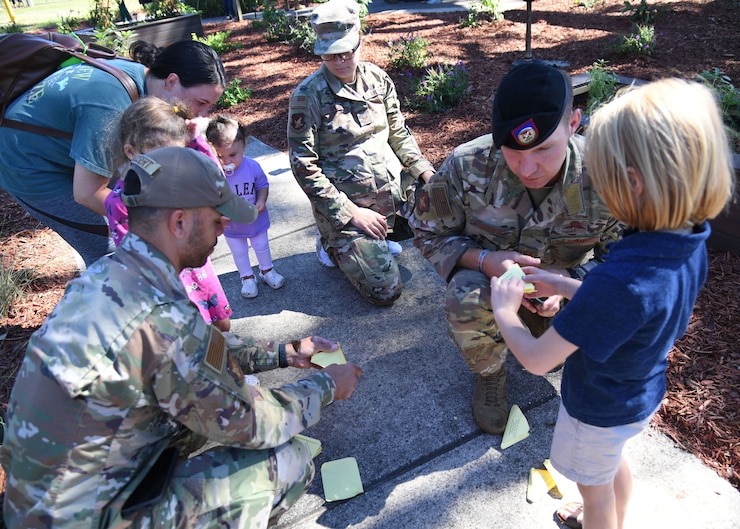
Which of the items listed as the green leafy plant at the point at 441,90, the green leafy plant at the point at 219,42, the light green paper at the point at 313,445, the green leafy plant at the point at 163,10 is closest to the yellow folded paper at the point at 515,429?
the light green paper at the point at 313,445

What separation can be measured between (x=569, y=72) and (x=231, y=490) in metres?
6.04

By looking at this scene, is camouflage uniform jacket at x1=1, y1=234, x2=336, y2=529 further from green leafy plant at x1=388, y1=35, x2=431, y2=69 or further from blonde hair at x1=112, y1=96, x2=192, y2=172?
green leafy plant at x1=388, y1=35, x2=431, y2=69

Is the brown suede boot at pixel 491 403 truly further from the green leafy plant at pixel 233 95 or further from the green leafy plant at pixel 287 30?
the green leafy plant at pixel 287 30

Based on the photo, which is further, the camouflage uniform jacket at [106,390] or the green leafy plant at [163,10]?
the green leafy plant at [163,10]

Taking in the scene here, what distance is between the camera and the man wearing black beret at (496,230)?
7.93 ft

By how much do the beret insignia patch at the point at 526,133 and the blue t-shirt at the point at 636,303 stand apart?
27.1 inches

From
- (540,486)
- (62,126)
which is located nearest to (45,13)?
(62,126)

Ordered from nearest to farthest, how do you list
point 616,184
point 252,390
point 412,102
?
1. point 616,184
2. point 252,390
3. point 412,102

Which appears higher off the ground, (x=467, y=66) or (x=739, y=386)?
(x=467, y=66)

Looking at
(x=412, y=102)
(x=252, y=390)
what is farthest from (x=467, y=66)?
(x=252, y=390)

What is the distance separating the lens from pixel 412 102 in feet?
20.8

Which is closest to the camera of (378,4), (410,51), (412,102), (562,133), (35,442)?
(35,442)

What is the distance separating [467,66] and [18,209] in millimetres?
5414

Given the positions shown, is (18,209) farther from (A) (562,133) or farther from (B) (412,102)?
(A) (562,133)
